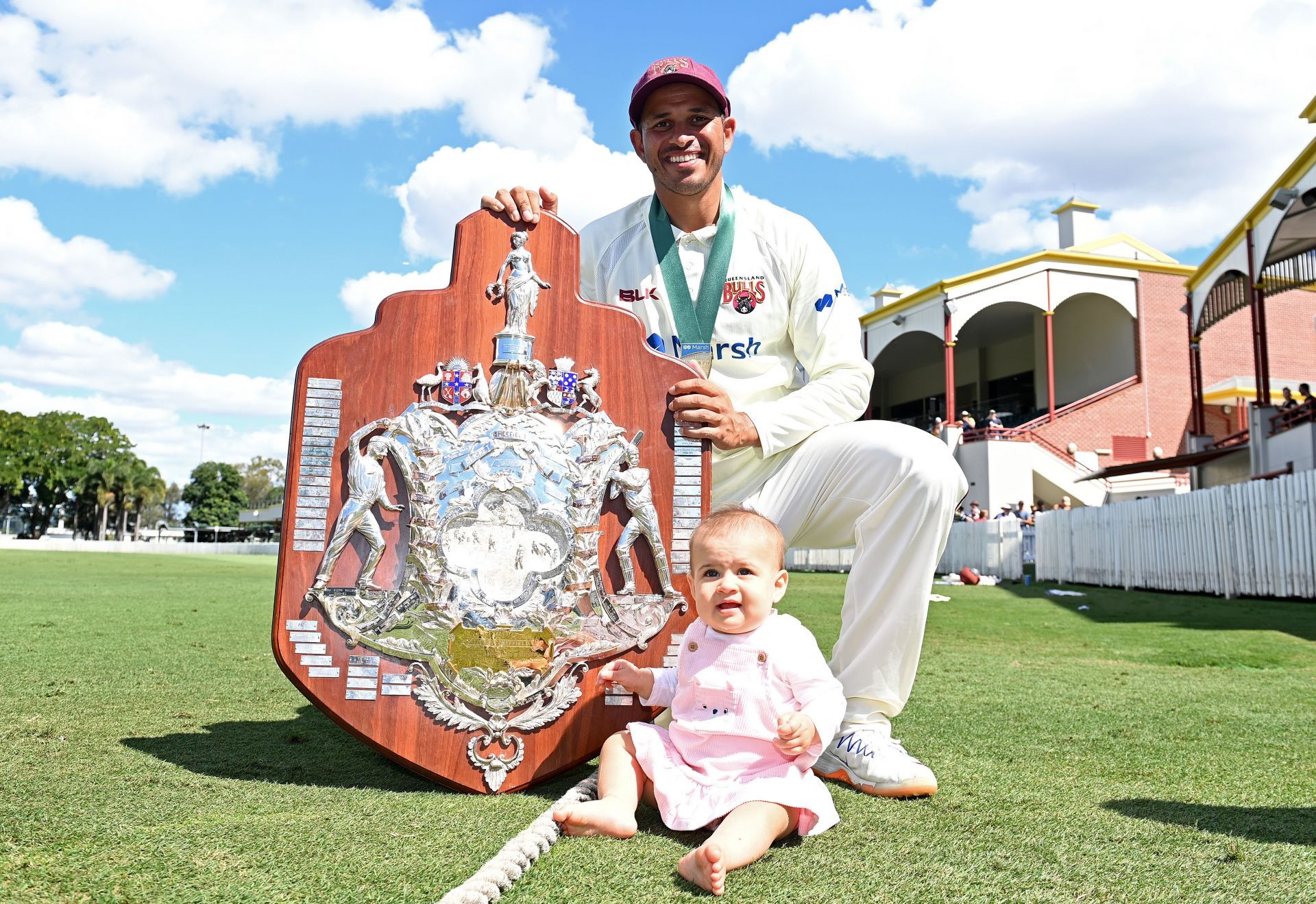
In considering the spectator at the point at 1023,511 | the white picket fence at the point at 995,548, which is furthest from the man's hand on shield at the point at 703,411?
the spectator at the point at 1023,511

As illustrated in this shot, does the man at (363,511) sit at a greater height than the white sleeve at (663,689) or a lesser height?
greater

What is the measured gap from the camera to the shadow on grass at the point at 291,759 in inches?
90.5

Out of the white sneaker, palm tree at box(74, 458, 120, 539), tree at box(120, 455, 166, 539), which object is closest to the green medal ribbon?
the white sneaker

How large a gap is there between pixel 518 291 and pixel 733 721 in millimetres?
1288

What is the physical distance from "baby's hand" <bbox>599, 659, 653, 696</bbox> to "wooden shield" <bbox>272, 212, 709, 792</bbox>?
0.09 meters

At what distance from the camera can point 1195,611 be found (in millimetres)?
9484

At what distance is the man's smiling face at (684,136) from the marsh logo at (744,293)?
323mm

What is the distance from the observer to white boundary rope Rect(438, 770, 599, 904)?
1435 mm

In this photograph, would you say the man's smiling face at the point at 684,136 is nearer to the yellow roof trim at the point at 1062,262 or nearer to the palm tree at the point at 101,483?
the yellow roof trim at the point at 1062,262

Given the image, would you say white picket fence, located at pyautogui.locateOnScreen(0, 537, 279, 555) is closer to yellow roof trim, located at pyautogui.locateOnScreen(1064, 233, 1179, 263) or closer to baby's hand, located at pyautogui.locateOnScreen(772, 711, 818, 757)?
yellow roof trim, located at pyautogui.locateOnScreen(1064, 233, 1179, 263)

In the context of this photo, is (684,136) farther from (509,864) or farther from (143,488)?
(143,488)

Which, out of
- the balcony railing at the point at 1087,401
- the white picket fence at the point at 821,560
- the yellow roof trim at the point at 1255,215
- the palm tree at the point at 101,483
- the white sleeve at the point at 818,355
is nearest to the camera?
the white sleeve at the point at 818,355

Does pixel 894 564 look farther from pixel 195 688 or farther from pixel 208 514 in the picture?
pixel 208 514

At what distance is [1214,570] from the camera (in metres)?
11.8
